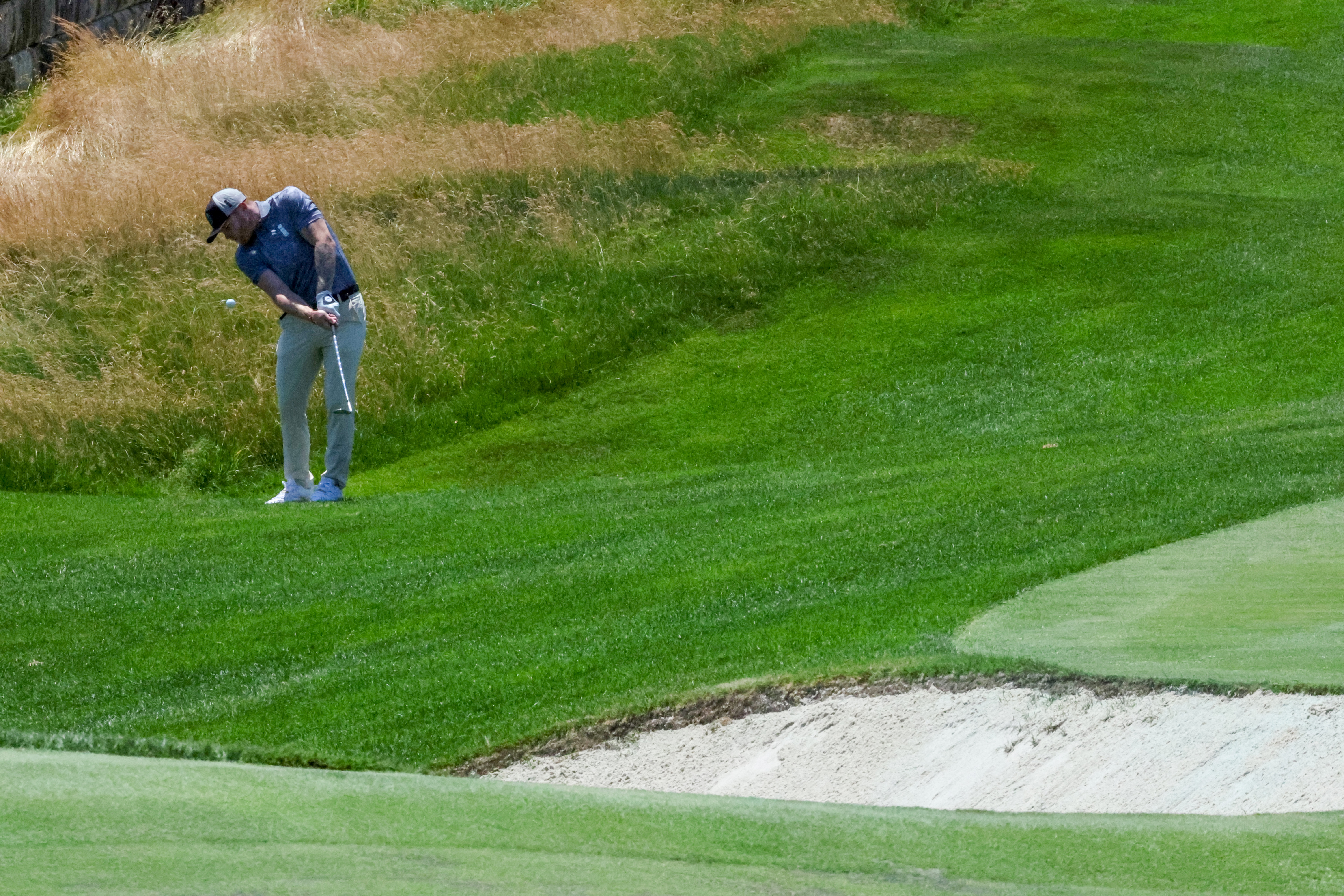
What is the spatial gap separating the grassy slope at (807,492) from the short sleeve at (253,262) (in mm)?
1821

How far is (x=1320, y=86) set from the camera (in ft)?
78.3

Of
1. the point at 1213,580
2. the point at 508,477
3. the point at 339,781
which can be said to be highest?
the point at 339,781

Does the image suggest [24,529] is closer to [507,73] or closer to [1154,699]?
[1154,699]

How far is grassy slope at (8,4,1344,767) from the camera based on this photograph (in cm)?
870

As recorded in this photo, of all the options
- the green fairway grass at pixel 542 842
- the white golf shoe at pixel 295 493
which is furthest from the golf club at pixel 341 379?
the green fairway grass at pixel 542 842

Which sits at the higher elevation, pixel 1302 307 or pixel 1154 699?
pixel 1154 699

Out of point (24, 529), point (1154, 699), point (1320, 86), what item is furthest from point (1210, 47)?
point (1154, 699)

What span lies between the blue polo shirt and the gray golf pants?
36 cm

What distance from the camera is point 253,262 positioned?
12.2 metres

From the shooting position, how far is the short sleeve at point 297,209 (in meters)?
12.1

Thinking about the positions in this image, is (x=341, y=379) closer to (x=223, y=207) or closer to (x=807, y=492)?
(x=223, y=207)

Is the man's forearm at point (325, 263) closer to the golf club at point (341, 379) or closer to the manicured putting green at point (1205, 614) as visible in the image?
the golf club at point (341, 379)

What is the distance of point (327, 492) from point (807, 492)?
3702 mm

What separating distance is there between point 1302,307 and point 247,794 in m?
14.7
